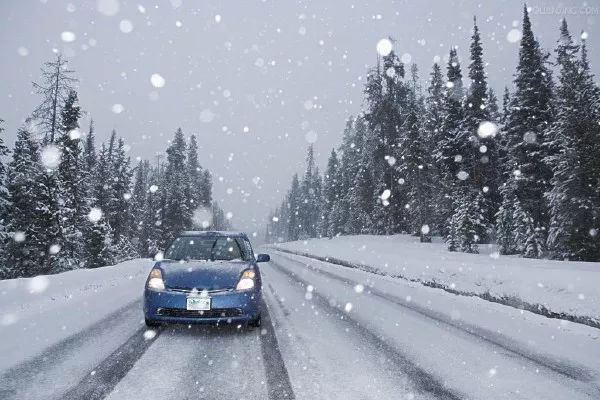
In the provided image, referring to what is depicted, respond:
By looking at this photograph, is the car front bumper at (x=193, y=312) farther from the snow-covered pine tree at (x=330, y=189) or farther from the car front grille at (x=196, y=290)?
the snow-covered pine tree at (x=330, y=189)

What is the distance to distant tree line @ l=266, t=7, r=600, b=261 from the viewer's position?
23109 mm

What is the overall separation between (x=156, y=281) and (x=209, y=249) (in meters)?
1.37

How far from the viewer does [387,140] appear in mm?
42062

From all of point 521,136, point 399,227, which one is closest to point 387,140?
point 399,227

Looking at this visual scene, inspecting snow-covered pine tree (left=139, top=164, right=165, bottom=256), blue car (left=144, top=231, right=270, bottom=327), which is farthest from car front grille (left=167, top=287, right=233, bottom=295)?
snow-covered pine tree (left=139, top=164, right=165, bottom=256)

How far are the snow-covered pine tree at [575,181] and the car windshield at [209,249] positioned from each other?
69.7 feet

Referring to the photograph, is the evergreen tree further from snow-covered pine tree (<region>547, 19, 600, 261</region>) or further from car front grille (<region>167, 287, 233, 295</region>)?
car front grille (<region>167, 287, 233, 295</region>)

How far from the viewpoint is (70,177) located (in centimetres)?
2853

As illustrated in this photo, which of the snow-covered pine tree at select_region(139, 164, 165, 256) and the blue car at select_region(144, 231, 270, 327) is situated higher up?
the snow-covered pine tree at select_region(139, 164, 165, 256)

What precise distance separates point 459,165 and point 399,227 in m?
13.0

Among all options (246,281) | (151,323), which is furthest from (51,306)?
(246,281)

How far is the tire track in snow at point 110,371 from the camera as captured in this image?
392 centimetres

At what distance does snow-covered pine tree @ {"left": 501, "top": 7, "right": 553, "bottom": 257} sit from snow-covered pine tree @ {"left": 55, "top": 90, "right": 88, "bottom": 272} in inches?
1143

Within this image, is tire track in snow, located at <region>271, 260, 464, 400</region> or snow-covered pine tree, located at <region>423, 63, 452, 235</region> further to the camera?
snow-covered pine tree, located at <region>423, 63, 452, 235</region>
